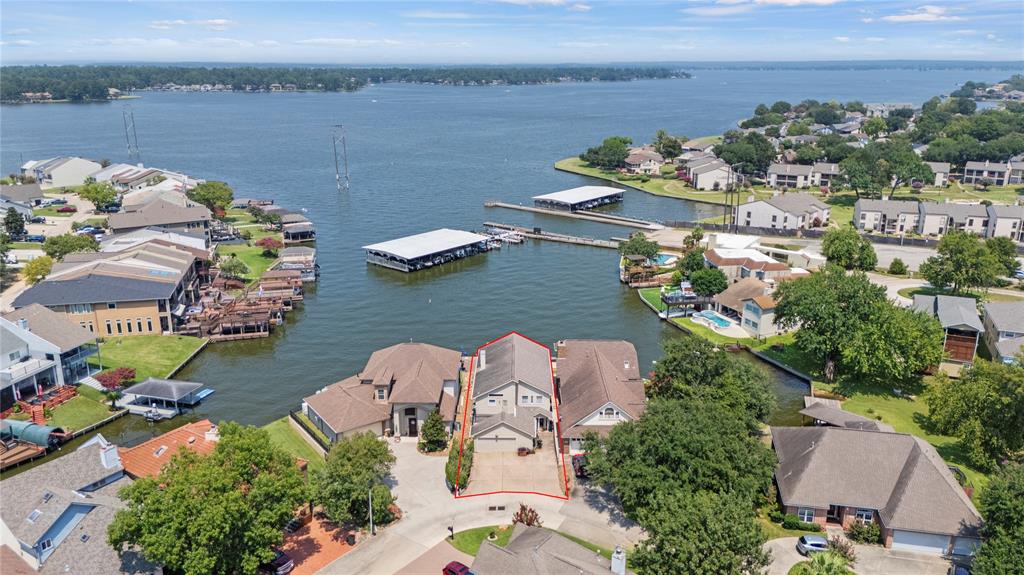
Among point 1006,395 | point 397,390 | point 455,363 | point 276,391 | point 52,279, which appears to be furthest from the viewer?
point 52,279

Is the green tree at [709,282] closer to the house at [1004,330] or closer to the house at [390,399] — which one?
the house at [1004,330]

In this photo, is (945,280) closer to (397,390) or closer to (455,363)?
(455,363)

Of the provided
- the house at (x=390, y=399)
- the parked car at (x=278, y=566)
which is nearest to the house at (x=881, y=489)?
the house at (x=390, y=399)

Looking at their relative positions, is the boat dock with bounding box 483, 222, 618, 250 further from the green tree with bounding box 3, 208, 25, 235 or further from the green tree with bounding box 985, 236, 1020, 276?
the green tree with bounding box 3, 208, 25, 235

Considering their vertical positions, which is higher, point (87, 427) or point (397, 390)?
point (397, 390)

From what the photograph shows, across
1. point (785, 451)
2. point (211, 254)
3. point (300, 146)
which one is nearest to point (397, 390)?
point (785, 451)

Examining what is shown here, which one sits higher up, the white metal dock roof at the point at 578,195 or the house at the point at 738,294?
the white metal dock roof at the point at 578,195

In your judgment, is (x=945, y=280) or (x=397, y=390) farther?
(x=945, y=280)
